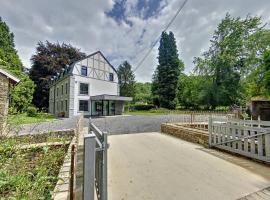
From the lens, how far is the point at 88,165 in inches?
64.8

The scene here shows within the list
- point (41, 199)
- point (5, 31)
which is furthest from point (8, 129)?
point (5, 31)

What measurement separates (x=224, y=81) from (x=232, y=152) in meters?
26.4

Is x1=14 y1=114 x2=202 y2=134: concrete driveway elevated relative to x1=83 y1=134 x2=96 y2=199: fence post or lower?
lower

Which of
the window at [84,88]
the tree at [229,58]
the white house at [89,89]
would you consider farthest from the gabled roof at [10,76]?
the tree at [229,58]

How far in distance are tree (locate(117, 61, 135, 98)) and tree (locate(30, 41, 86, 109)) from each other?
52.5 feet

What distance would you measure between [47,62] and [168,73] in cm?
2331

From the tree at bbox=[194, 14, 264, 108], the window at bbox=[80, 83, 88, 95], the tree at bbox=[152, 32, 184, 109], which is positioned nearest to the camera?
the window at bbox=[80, 83, 88, 95]

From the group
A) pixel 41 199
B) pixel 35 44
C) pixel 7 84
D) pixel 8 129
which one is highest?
pixel 35 44

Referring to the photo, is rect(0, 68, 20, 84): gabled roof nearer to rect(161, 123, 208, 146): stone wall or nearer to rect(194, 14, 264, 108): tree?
rect(161, 123, 208, 146): stone wall

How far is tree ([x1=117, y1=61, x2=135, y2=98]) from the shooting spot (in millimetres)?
45281

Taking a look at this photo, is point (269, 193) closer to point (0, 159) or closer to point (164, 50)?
point (0, 159)

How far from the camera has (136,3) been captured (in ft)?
29.8

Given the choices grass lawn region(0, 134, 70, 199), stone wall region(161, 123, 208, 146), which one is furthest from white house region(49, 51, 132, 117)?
grass lawn region(0, 134, 70, 199)

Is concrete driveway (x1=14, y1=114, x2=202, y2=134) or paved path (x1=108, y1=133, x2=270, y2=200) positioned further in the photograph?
concrete driveway (x1=14, y1=114, x2=202, y2=134)
